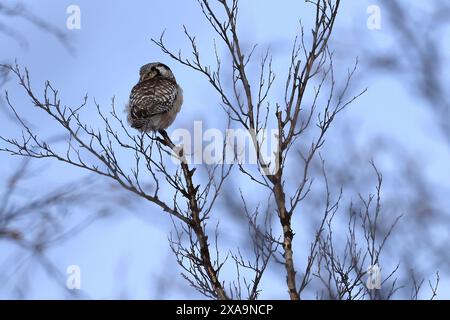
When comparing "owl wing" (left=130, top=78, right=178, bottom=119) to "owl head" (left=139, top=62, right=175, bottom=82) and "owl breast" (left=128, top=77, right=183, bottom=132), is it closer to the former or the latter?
"owl breast" (left=128, top=77, right=183, bottom=132)

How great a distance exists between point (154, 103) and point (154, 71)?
1735 mm

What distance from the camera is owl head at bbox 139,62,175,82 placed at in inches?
452

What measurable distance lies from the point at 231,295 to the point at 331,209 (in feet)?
3.85

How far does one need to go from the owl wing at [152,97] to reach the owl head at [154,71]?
0.40 m

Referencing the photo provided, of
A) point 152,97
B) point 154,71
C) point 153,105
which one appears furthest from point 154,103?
point 154,71

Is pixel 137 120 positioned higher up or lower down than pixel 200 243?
higher up

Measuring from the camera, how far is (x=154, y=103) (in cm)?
995

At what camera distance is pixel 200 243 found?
693cm

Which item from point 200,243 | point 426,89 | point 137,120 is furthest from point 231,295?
point 137,120

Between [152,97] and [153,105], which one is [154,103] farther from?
[152,97]

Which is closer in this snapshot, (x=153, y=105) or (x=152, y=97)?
(x=153, y=105)

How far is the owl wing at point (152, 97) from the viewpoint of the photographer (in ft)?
32.2

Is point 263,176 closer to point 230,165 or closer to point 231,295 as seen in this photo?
point 230,165

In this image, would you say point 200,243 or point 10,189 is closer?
point 10,189
